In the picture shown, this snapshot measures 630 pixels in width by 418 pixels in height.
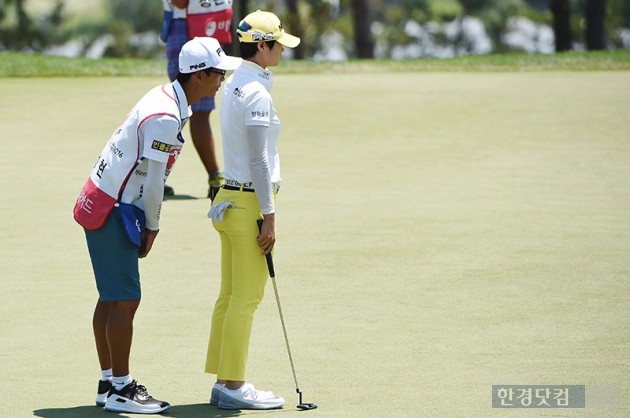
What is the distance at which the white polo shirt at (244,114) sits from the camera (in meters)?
6.50

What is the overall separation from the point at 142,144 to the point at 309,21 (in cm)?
3813

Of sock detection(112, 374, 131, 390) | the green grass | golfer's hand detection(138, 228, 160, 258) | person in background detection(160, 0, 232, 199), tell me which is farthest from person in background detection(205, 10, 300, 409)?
the green grass

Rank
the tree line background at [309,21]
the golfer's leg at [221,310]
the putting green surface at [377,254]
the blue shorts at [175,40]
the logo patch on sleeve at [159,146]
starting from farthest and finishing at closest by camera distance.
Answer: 1. the tree line background at [309,21]
2. the blue shorts at [175,40]
3. the putting green surface at [377,254]
4. the golfer's leg at [221,310]
5. the logo patch on sleeve at [159,146]

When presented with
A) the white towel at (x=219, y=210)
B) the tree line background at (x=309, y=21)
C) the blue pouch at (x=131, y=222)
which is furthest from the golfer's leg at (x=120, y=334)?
the tree line background at (x=309, y=21)

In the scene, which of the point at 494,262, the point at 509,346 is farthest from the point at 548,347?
the point at 494,262

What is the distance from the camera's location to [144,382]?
7137 mm

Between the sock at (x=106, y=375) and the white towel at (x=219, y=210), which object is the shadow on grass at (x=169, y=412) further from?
the white towel at (x=219, y=210)

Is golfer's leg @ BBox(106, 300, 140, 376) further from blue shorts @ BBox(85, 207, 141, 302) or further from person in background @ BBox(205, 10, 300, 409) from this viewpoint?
person in background @ BBox(205, 10, 300, 409)

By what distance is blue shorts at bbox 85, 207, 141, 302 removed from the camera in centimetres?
649

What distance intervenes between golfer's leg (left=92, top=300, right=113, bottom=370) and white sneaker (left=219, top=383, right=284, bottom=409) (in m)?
0.64

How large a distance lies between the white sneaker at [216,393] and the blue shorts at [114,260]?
65cm

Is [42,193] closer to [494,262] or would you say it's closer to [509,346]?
[494,262]

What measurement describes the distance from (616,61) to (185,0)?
10.7 metres

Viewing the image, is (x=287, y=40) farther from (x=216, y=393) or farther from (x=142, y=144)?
(x=216, y=393)
